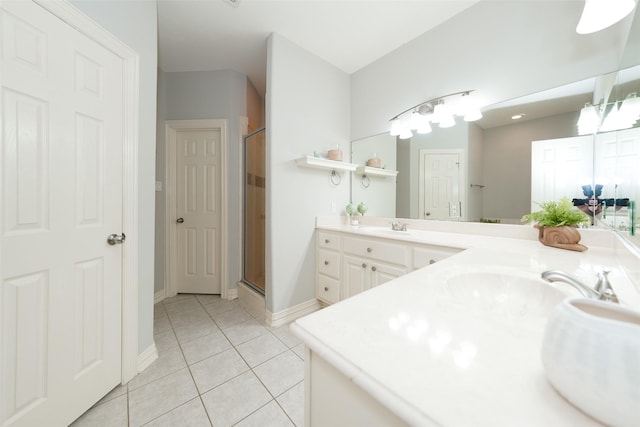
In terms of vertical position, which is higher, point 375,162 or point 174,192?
point 375,162

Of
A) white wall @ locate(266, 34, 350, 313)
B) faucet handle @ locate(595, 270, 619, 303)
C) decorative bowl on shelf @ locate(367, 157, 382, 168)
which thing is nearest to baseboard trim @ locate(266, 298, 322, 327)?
white wall @ locate(266, 34, 350, 313)

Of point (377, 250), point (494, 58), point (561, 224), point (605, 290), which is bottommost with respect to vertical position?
point (377, 250)

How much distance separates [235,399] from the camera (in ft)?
4.19

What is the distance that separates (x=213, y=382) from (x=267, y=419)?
0.45 meters

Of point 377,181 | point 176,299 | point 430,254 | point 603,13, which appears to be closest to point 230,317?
point 176,299

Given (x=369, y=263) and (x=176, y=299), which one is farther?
(x=176, y=299)

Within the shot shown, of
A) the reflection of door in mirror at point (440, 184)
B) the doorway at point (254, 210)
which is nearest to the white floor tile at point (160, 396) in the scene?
the doorway at point (254, 210)

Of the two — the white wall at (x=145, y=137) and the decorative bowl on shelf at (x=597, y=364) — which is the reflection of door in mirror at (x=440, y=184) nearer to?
the decorative bowl on shelf at (x=597, y=364)

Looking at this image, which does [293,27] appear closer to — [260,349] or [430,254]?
[430,254]

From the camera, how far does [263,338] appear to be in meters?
1.85

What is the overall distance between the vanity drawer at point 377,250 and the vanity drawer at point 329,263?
0.16 meters

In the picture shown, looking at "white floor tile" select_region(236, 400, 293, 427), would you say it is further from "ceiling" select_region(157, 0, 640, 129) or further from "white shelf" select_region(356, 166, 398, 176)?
"ceiling" select_region(157, 0, 640, 129)

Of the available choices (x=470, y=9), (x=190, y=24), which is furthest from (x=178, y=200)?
(x=470, y=9)

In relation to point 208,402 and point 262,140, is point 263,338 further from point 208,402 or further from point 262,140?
point 262,140
